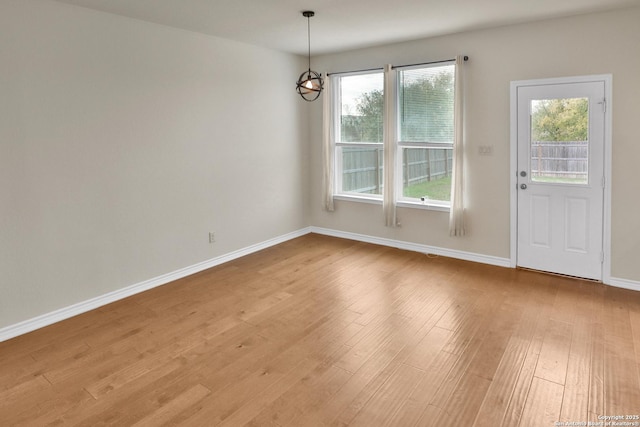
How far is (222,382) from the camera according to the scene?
8.83 feet

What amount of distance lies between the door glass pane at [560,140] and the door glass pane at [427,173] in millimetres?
995

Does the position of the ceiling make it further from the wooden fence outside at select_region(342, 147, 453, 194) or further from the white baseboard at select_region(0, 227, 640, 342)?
the white baseboard at select_region(0, 227, 640, 342)

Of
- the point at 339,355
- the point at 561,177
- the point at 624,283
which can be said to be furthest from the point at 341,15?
the point at 624,283

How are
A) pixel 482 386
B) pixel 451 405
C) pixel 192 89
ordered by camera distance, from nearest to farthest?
pixel 451 405 < pixel 482 386 < pixel 192 89

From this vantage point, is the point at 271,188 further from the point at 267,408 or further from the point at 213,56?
the point at 267,408

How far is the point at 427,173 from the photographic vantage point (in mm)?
5391

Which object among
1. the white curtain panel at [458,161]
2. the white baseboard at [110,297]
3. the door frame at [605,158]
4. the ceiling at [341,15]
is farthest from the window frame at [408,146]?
the white baseboard at [110,297]

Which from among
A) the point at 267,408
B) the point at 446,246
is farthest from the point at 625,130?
the point at 267,408

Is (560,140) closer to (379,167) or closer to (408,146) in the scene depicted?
(408,146)

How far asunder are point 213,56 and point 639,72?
432 centimetres

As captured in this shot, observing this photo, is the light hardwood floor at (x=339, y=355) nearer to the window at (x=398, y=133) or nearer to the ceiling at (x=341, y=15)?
the window at (x=398, y=133)

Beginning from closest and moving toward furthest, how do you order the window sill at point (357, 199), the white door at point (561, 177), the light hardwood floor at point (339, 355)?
the light hardwood floor at point (339, 355) → the white door at point (561, 177) → the window sill at point (357, 199)

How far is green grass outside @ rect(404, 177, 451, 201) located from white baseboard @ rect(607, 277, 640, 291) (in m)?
1.91

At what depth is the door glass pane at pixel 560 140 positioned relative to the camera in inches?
165
